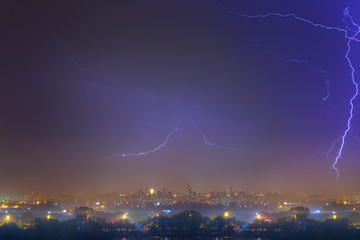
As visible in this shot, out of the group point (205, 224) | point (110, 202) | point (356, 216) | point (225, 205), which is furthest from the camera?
point (110, 202)

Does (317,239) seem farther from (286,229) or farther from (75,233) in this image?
(75,233)

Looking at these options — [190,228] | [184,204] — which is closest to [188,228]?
[190,228]

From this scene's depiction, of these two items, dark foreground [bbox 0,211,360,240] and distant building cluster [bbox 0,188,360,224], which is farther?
distant building cluster [bbox 0,188,360,224]

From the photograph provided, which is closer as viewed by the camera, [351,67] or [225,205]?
[351,67]

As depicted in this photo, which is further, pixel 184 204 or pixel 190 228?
pixel 184 204

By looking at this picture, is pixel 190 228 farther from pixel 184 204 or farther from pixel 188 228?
pixel 184 204

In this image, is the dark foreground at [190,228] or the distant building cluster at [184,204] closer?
the dark foreground at [190,228]

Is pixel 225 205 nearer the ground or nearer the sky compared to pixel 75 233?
nearer the sky

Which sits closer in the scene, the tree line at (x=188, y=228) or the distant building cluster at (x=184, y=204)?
the tree line at (x=188, y=228)

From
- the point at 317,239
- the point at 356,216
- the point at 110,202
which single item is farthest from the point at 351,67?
the point at 110,202

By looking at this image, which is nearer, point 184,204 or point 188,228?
point 188,228

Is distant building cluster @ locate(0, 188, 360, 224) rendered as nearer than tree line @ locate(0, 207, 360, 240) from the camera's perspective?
No
